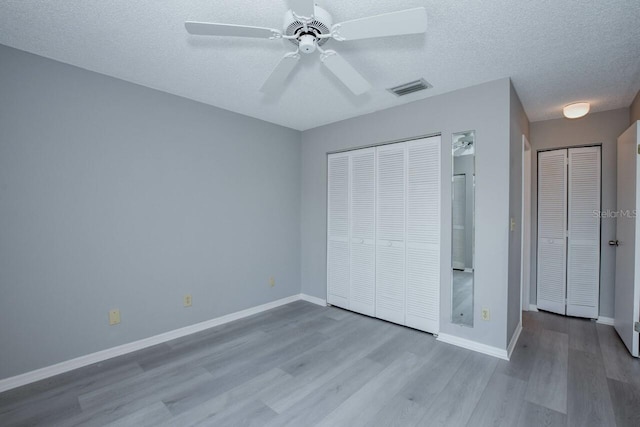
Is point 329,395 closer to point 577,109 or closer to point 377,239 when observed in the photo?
point 377,239

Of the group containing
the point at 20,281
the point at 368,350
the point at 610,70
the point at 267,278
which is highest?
the point at 610,70

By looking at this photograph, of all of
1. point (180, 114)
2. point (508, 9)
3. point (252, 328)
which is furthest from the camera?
point (252, 328)

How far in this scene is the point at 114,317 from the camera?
2.61m

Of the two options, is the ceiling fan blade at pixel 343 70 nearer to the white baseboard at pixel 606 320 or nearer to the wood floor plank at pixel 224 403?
the wood floor plank at pixel 224 403

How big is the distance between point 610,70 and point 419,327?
2.88m

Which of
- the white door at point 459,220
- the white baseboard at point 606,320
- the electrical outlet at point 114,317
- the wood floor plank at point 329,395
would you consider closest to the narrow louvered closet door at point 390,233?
the white door at point 459,220

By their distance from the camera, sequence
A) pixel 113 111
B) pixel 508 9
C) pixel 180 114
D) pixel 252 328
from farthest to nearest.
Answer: pixel 252 328 < pixel 180 114 < pixel 113 111 < pixel 508 9

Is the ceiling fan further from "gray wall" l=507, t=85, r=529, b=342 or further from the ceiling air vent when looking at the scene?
"gray wall" l=507, t=85, r=529, b=342

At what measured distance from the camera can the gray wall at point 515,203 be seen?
2.67 m

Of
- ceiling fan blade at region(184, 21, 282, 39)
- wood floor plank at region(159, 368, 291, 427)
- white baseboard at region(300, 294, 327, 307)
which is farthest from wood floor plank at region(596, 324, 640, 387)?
ceiling fan blade at region(184, 21, 282, 39)

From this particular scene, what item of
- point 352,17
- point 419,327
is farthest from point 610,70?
point 419,327

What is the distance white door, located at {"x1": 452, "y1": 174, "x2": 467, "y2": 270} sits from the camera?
2.87m

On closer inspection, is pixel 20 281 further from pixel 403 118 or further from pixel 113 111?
pixel 403 118

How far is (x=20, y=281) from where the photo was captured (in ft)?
7.14
